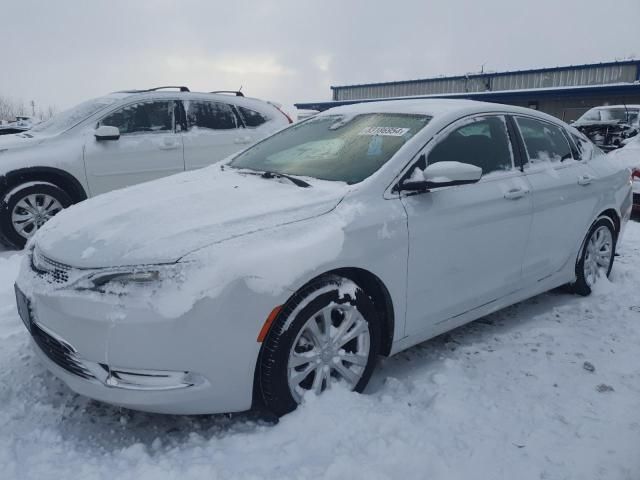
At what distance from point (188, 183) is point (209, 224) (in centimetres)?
91

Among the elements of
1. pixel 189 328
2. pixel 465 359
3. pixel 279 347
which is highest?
pixel 189 328

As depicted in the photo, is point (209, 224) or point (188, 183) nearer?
point (209, 224)

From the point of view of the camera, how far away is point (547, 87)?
96.4 feet

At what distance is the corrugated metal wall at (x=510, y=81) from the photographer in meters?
28.7

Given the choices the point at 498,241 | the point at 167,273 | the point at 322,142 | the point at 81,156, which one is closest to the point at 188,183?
the point at 322,142

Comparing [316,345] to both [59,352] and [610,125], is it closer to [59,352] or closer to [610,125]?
[59,352]

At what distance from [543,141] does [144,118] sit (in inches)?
168

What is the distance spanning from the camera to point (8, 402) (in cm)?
266

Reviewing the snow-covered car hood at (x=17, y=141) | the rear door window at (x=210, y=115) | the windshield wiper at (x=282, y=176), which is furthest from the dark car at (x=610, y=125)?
the snow-covered car hood at (x=17, y=141)

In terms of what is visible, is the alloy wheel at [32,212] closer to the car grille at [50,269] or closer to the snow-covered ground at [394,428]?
the snow-covered ground at [394,428]

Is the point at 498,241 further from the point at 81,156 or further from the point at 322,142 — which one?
the point at 81,156

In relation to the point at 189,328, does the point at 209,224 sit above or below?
above

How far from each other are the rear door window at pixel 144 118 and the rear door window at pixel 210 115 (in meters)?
0.24

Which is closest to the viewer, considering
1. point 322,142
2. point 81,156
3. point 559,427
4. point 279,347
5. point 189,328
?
point 189,328
